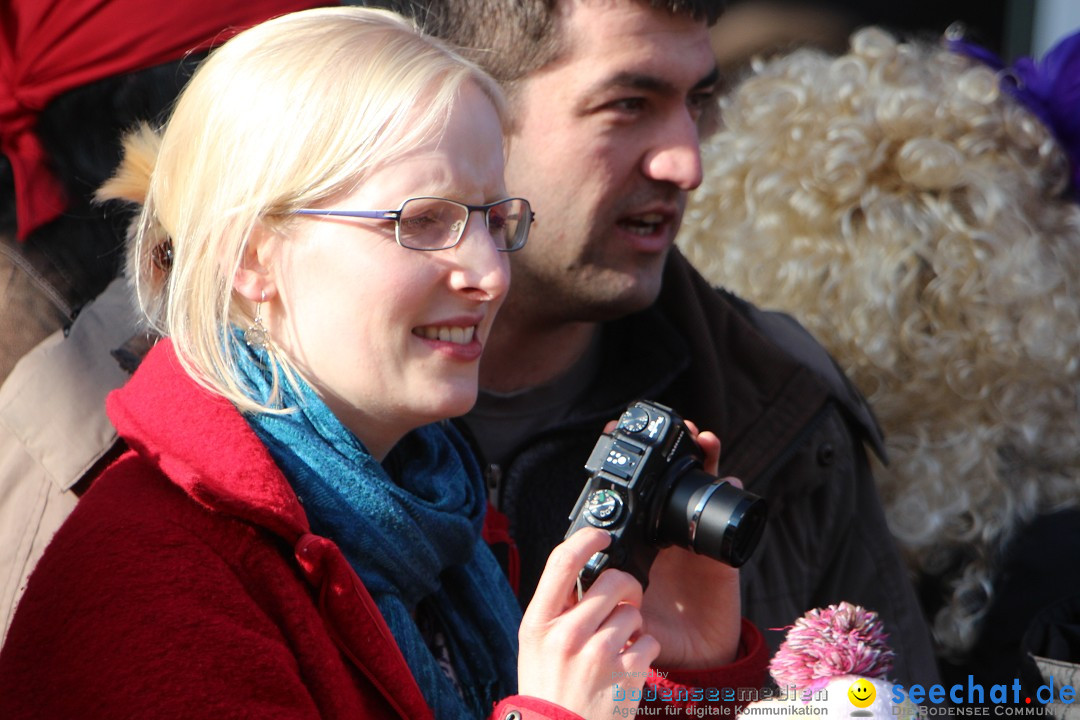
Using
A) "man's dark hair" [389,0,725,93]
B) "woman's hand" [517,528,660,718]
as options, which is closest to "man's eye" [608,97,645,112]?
"man's dark hair" [389,0,725,93]

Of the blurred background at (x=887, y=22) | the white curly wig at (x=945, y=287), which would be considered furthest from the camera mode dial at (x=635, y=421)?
the blurred background at (x=887, y=22)

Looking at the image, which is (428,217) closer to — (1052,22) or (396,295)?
(396,295)

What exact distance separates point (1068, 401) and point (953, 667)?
0.55m

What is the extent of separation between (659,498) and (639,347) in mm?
919

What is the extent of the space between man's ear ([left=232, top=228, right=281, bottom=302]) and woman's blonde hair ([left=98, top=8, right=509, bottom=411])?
0.01 meters

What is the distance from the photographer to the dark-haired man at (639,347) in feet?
7.50

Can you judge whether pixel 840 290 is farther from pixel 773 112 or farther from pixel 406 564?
pixel 406 564

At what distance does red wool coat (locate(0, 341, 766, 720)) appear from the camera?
1.25 m

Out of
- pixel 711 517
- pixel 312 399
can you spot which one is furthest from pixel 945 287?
pixel 312 399

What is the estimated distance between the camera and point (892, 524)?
2514 mm

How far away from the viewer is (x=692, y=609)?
182cm

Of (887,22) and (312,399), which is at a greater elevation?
(312,399)

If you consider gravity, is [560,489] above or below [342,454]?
below

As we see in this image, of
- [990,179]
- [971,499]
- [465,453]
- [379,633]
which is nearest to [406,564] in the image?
[379,633]
